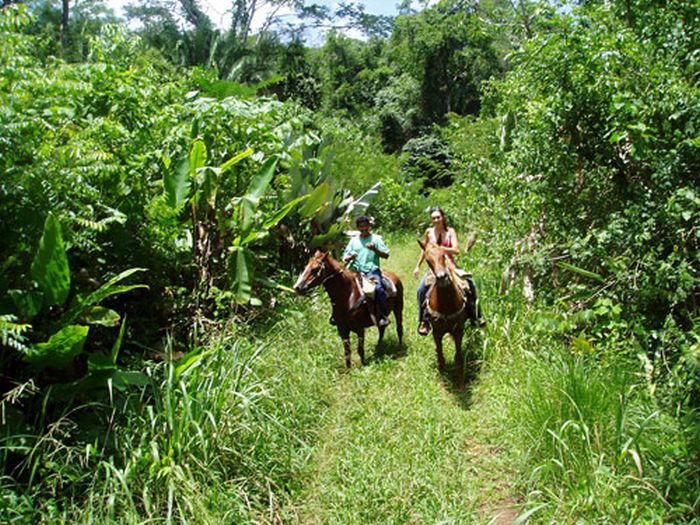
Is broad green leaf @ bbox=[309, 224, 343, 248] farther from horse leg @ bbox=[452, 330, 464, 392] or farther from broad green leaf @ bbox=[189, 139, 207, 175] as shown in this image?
horse leg @ bbox=[452, 330, 464, 392]

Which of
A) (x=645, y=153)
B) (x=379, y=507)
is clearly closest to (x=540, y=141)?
(x=645, y=153)

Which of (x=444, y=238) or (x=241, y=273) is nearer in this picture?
(x=241, y=273)

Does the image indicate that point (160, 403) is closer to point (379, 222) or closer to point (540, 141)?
point (540, 141)

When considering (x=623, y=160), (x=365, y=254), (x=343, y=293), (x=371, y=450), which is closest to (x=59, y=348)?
(x=371, y=450)

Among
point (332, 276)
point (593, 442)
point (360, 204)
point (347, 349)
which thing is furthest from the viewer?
point (360, 204)

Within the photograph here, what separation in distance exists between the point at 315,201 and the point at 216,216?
2.04 meters

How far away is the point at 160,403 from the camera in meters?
3.97

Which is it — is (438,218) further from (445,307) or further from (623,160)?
(623,160)

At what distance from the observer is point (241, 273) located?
621 cm

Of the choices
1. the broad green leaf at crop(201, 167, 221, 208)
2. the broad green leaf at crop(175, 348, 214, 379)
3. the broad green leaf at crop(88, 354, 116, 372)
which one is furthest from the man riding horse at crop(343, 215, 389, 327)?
the broad green leaf at crop(88, 354, 116, 372)

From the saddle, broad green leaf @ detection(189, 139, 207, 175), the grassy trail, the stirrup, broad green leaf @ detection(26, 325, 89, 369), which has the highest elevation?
broad green leaf @ detection(189, 139, 207, 175)

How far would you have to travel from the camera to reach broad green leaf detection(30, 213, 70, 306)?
3697mm

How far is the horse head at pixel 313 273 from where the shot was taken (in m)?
5.73

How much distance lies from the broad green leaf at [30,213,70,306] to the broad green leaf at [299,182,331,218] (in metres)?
4.85
